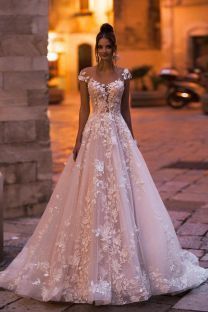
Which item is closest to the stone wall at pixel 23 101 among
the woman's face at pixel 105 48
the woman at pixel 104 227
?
the woman at pixel 104 227

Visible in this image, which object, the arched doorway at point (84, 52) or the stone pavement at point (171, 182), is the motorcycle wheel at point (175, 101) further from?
the arched doorway at point (84, 52)

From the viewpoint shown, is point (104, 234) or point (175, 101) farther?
point (175, 101)

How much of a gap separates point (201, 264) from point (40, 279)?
1.29 meters

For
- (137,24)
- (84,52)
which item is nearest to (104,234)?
(137,24)

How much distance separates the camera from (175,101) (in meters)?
21.0

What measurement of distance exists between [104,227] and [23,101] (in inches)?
105

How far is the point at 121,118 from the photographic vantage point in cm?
461

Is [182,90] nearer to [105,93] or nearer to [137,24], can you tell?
[137,24]

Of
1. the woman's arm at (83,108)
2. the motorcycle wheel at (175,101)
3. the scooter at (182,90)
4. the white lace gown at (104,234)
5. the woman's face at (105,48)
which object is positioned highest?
the woman's face at (105,48)

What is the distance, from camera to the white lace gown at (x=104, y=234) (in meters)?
4.27

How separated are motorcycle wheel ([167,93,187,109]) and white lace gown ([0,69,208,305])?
1637cm

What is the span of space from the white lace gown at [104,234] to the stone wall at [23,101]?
221 centimetres

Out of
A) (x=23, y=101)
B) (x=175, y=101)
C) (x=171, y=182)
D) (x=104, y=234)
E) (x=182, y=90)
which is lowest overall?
(x=175, y=101)

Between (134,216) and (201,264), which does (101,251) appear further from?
(201,264)
